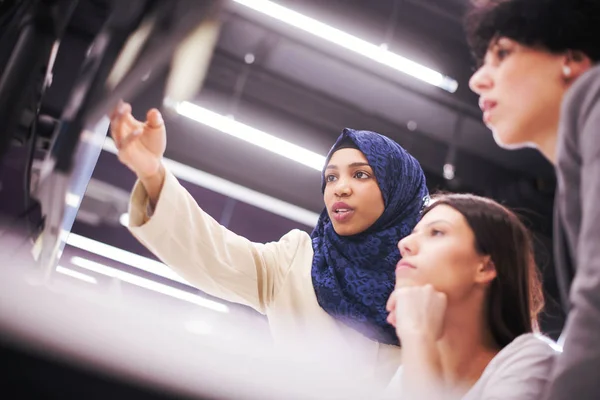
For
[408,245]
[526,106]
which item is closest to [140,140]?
[408,245]

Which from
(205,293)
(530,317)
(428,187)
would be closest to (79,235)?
(205,293)

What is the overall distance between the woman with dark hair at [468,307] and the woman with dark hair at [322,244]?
0.07 m

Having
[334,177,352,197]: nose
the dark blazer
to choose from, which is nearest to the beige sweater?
[334,177,352,197]: nose

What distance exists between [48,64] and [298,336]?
0.55 meters

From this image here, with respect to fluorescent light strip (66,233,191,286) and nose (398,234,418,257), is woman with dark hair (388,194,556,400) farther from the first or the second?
fluorescent light strip (66,233,191,286)

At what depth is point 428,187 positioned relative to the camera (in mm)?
766

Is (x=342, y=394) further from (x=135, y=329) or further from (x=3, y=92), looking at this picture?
(x=3, y=92)

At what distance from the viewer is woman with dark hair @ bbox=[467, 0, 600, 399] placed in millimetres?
535

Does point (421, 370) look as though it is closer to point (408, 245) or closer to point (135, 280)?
point (408, 245)

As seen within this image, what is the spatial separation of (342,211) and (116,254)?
31cm

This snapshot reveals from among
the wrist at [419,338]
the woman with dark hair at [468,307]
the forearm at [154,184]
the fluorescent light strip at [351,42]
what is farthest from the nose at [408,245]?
the forearm at [154,184]

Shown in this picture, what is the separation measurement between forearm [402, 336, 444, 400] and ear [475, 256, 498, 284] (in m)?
0.10

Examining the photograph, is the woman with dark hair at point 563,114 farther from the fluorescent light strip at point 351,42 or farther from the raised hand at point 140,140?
the raised hand at point 140,140

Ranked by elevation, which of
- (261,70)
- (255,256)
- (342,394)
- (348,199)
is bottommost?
(342,394)
